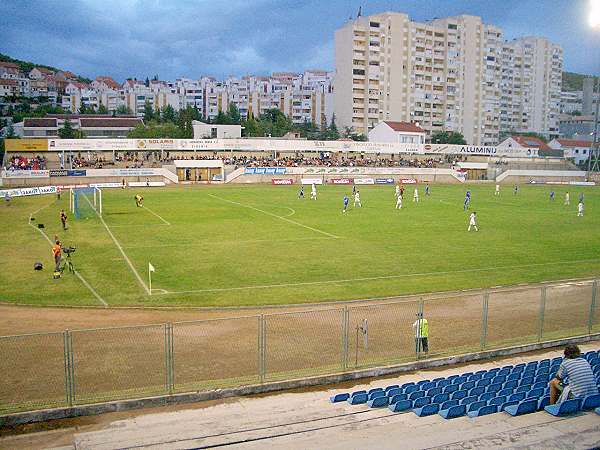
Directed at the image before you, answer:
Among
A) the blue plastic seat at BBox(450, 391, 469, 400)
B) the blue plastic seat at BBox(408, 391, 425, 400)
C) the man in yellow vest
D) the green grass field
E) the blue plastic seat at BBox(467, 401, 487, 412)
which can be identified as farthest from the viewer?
the green grass field

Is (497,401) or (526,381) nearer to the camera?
(497,401)

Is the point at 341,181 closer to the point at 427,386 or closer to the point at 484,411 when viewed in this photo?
the point at 427,386

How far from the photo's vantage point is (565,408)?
32.6ft

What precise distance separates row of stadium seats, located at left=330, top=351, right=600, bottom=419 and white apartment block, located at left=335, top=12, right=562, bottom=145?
130 metres

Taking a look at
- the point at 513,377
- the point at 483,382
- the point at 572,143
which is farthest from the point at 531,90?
the point at 483,382

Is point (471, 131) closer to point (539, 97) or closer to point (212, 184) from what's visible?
point (539, 97)

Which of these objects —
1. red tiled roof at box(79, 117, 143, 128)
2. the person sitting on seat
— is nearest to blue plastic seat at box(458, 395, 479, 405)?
the person sitting on seat

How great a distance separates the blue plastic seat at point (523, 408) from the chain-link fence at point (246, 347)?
16.0 feet

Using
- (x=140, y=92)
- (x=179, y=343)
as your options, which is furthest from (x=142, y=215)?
(x=140, y=92)

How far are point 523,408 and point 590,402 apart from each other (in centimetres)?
108

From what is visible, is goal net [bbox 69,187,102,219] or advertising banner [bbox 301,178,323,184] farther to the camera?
advertising banner [bbox 301,178,323,184]

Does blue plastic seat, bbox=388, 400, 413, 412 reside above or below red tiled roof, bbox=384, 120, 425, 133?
below

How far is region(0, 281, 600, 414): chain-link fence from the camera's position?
1344cm

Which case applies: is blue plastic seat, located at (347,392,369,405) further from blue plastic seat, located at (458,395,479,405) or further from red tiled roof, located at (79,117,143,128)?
red tiled roof, located at (79,117,143,128)
